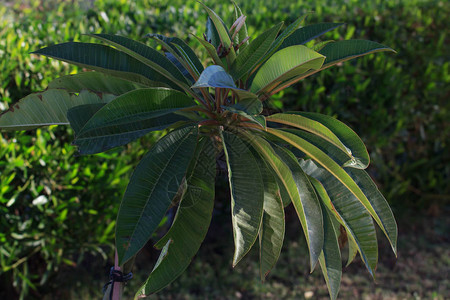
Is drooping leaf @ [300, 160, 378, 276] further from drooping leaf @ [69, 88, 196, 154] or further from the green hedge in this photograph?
the green hedge

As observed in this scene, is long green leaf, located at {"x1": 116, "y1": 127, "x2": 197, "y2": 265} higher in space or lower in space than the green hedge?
higher

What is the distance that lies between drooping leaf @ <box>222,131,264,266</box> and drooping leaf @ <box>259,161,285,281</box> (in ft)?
0.38

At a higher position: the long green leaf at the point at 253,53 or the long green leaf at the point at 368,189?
the long green leaf at the point at 253,53

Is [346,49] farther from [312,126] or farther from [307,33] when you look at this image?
[312,126]

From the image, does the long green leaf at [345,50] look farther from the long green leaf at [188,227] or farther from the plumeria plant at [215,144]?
the long green leaf at [188,227]

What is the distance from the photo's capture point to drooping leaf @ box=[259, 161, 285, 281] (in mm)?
1452

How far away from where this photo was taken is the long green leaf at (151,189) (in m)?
1.19

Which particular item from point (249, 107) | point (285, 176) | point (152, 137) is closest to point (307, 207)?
point (285, 176)

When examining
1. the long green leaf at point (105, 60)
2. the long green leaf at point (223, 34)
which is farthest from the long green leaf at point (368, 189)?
the long green leaf at point (105, 60)

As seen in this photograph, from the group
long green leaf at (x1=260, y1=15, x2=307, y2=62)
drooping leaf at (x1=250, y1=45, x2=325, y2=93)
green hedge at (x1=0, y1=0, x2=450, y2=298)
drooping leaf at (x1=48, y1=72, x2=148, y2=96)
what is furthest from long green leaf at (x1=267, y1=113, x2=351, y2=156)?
green hedge at (x1=0, y1=0, x2=450, y2=298)

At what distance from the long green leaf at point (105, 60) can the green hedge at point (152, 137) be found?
1.00 m

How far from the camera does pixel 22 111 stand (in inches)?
53.3

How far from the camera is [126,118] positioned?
1296 mm

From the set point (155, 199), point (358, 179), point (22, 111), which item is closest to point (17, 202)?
point (22, 111)
